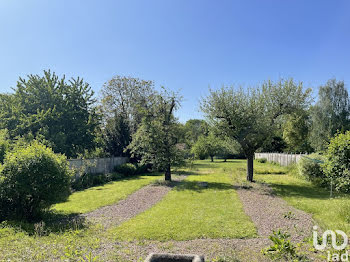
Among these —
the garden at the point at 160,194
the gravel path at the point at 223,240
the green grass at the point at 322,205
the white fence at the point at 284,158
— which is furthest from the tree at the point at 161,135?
the white fence at the point at 284,158

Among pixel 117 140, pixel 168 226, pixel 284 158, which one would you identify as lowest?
pixel 168 226

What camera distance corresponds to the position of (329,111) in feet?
94.5

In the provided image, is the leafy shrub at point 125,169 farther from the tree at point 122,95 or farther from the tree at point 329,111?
the tree at point 329,111

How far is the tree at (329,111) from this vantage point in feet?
93.2

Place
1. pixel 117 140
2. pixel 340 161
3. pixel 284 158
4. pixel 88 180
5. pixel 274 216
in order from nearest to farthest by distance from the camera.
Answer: pixel 274 216, pixel 340 161, pixel 88 180, pixel 117 140, pixel 284 158

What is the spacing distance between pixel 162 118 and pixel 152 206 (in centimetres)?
752

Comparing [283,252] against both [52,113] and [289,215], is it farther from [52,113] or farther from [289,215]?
[52,113]

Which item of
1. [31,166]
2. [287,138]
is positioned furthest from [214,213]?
[287,138]

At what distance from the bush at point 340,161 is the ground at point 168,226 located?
0.82 meters

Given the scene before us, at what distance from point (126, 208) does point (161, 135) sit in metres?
6.88

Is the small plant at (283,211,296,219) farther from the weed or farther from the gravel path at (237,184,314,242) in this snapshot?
the weed

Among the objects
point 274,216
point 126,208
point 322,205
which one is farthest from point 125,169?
point 322,205

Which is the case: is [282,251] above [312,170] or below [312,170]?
below

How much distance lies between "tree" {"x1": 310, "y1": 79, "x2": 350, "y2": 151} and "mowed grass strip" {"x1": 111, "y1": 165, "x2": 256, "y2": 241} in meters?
25.1
